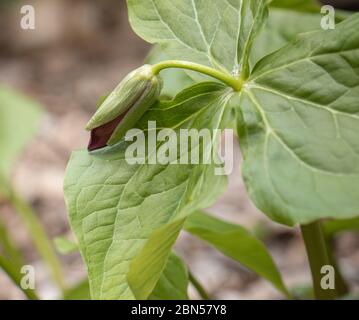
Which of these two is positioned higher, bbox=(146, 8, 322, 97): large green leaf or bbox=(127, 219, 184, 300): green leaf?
bbox=(146, 8, 322, 97): large green leaf

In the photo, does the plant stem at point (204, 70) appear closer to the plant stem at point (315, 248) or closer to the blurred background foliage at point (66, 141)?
the plant stem at point (315, 248)

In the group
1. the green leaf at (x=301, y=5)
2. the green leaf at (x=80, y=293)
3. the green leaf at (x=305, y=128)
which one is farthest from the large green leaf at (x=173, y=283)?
the green leaf at (x=301, y=5)

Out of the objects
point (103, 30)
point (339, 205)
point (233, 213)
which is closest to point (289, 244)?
point (233, 213)

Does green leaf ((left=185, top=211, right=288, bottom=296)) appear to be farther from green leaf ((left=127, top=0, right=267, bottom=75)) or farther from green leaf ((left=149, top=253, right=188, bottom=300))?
green leaf ((left=127, top=0, right=267, bottom=75))

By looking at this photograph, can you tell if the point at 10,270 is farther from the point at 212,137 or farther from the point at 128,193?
the point at 212,137

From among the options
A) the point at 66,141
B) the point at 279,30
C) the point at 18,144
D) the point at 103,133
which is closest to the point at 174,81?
the point at 279,30

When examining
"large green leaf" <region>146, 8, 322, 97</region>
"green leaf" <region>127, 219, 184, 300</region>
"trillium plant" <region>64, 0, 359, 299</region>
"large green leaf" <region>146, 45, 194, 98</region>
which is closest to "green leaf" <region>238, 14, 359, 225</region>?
"trillium plant" <region>64, 0, 359, 299</region>
